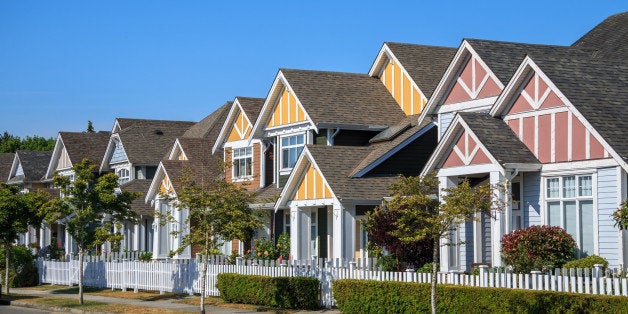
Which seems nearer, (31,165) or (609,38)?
(609,38)

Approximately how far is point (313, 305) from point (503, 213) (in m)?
5.80

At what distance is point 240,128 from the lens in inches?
1849

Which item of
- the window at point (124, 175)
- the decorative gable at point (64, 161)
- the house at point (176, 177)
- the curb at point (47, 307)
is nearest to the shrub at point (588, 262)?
the curb at point (47, 307)

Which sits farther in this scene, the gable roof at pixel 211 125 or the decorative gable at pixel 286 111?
the gable roof at pixel 211 125

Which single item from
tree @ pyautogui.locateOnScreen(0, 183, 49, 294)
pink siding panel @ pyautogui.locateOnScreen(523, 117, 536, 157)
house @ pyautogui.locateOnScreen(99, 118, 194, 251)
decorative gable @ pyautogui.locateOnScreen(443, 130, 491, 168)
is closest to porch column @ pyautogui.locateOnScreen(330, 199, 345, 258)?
decorative gable @ pyautogui.locateOnScreen(443, 130, 491, 168)

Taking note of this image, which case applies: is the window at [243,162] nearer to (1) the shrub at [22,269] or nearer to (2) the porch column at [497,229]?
(1) the shrub at [22,269]

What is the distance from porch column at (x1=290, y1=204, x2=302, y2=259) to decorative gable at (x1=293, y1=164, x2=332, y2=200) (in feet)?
1.69

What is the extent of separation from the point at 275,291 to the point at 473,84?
377 inches

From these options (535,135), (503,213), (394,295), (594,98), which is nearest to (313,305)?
(394,295)

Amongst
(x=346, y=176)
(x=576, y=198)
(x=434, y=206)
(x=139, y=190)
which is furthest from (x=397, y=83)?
(x=434, y=206)

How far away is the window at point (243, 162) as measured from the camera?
46.2 meters

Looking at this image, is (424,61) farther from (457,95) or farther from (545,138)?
(545,138)

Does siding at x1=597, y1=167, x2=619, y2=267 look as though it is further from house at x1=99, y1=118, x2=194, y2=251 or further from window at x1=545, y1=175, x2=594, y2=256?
house at x1=99, y1=118, x2=194, y2=251

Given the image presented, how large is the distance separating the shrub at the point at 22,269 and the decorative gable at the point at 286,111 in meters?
12.4
